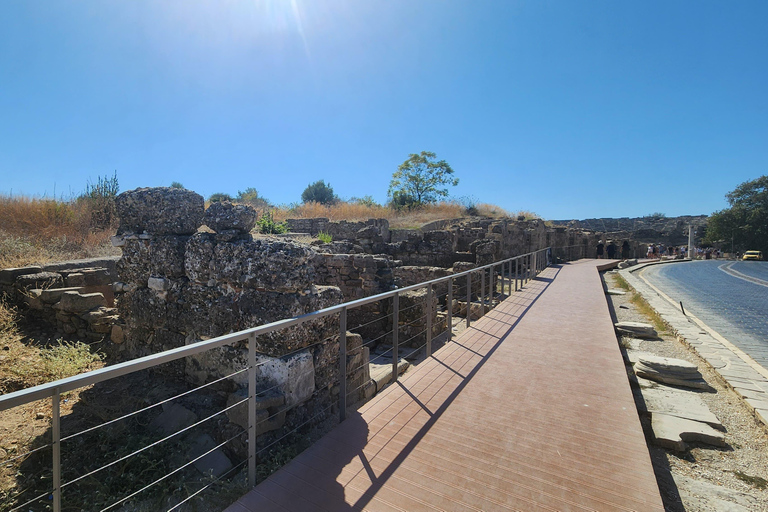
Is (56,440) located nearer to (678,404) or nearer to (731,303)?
(678,404)

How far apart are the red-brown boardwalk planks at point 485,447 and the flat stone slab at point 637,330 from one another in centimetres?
347

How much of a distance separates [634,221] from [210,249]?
5578 cm

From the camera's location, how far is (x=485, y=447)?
2.97 metres

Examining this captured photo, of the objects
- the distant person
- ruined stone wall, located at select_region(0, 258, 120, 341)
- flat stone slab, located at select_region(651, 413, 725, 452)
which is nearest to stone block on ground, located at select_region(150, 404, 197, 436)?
ruined stone wall, located at select_region(0, 258, 120, 341)

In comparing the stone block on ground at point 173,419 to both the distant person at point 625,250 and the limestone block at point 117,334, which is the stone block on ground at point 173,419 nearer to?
the limestone block at point 117,334

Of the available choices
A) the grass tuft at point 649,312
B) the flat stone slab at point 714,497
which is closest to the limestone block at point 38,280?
the flat stone slab at point 714,497

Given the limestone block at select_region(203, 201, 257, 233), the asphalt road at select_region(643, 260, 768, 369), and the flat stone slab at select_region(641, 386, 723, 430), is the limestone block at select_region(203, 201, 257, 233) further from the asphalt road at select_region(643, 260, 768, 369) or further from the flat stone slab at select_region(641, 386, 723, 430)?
the asphalt road at select_region(643, 260, 768, 369)

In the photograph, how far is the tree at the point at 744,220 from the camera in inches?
1497

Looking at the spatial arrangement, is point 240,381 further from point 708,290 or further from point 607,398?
point 708,290

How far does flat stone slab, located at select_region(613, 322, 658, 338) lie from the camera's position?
7.77 metres

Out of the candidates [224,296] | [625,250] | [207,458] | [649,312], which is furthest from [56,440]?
[625,250]

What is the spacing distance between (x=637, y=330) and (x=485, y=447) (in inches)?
261

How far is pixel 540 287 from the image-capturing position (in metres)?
11.9

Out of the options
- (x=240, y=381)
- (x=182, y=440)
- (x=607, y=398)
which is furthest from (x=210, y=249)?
(x=607, y=398)
